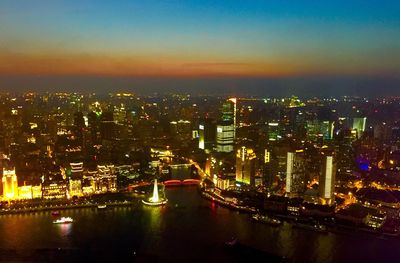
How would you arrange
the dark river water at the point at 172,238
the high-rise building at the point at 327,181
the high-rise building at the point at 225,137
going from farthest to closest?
the high-rise building at the point at 225,137 → the high-rise building at the point at 327,181 → the dark river water at the point at 172,238

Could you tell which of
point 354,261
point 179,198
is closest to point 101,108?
point 179,198

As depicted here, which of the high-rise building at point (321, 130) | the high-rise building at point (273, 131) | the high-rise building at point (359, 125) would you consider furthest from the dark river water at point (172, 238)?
the high-rise building at point (321, 130)

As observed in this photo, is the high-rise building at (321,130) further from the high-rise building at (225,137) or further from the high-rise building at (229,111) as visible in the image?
the high-rise building at (229,111)

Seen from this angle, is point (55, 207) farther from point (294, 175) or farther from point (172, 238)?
point (294, 175)

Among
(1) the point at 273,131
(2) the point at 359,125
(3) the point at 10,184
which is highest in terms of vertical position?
(2) the point at 359,125

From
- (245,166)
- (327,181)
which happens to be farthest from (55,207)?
(327,181)
